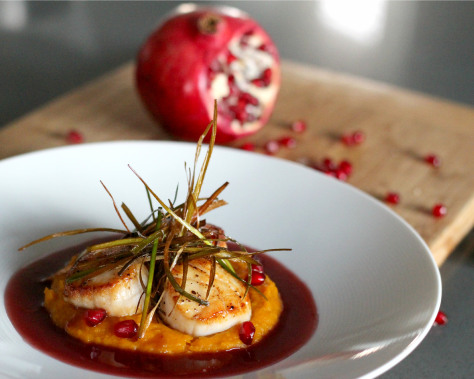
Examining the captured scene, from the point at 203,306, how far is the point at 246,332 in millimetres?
129

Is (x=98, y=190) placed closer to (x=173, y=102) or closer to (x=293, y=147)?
(x=173, y=102)

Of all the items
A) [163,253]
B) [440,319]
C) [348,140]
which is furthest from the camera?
[348,140]

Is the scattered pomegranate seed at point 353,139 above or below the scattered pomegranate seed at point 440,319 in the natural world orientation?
below

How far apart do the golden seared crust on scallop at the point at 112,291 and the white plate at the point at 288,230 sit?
171 mm

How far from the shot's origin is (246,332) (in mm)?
1758

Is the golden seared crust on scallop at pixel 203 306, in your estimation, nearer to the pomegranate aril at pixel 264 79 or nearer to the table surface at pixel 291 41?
the pomegranate aril at pixel 264 79

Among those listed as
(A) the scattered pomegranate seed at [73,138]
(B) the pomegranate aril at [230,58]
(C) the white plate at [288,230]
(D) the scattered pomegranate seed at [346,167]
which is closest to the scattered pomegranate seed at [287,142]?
(D) the scattered pomegranate seed at [346,167]

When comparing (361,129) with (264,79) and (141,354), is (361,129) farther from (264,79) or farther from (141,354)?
(141,354)

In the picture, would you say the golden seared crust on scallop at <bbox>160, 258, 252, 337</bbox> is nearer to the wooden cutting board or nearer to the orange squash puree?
the orange squash puree

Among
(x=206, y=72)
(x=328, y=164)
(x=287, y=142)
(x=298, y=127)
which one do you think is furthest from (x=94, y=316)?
(x=298, y=127)

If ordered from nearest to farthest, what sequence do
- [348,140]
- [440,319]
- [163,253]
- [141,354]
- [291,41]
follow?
1. [141,354]
2. [163,253]
3. [440,319]
4. [348,140]
5. [291,41]

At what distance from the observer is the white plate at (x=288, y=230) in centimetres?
166

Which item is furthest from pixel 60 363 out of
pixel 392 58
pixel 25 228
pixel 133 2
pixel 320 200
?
pixel 133 2

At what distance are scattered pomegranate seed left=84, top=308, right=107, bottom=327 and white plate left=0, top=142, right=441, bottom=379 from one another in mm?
137
